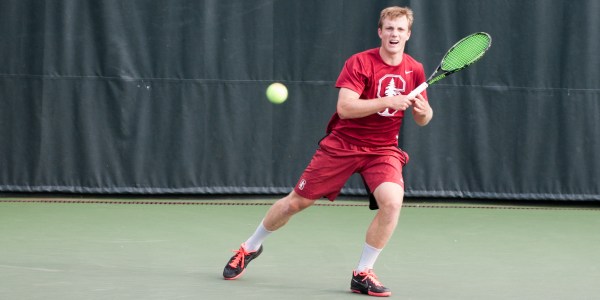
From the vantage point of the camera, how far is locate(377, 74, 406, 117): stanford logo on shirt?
14.9ft

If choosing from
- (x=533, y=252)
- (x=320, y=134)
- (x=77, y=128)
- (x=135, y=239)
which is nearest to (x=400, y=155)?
(x=533, y=252)

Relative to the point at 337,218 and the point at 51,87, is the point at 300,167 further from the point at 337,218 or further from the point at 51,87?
the point at 51,87

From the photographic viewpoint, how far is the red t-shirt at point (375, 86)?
450 cm

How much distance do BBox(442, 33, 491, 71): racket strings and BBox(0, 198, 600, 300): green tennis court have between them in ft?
3.26

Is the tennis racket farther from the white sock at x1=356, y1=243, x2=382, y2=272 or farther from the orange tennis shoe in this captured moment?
the orange tennis shoe

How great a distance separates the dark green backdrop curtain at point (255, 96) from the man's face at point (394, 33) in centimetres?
313

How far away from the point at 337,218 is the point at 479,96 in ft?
5.31

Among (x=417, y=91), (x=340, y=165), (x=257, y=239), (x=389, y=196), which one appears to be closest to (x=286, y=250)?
(x=257, y=239)

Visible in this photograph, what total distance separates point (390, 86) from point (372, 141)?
27 cm

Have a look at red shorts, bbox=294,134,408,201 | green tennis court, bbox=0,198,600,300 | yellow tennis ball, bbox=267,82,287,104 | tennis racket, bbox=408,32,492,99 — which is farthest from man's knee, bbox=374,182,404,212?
yellow tennis ball, bbox=267,82,287,104

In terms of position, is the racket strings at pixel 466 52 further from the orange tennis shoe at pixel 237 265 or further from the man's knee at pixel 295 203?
the orange tennis shoe at pixel 237 265

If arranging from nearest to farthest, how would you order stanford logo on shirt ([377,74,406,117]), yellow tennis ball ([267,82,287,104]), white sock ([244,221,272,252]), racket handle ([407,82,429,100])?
racket handle ([407,82,429,100]), stanford logo on shirt ([377,74,406,117]), white sock ([244,221,272,252]), yellow tennis ball ([267,82,287,104])

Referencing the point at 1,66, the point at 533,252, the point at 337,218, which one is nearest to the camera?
the point at 533,252

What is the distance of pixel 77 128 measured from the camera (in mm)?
7613
